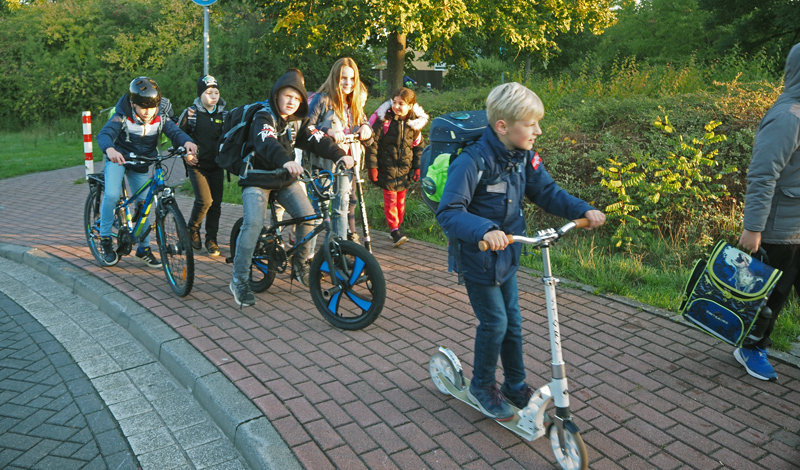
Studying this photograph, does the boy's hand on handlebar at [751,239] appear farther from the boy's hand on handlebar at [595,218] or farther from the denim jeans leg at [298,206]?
the denim jeans leg at [298,206]

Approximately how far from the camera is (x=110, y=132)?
5.97 metres

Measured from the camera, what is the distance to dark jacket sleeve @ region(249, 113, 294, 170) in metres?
4.82

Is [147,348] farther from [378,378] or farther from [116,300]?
[378,378]

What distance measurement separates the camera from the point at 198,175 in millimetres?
6844

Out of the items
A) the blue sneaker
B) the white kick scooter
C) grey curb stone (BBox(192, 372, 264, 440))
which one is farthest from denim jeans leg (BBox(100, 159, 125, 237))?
the blue sneaker

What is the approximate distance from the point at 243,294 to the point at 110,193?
1967 mm

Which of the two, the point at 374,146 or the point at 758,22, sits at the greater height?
the point at 758,22

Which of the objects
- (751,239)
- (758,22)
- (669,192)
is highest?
(758,22)

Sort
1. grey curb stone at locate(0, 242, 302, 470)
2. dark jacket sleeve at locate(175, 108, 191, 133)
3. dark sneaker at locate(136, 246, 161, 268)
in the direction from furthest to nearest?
dark jacket sleeve at locate(175, 108, 191, 133) → dark sneaker at locate(136, 246, 161, 268) → grey curb stone at locate(0, 242, 302, 470)

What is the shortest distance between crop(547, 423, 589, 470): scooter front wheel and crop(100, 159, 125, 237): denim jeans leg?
15.7ft

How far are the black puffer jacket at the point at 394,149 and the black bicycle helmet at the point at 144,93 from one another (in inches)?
86.4

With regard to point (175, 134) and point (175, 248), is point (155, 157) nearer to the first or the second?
point (175, 134)

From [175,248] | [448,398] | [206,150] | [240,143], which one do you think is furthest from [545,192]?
[206,150]

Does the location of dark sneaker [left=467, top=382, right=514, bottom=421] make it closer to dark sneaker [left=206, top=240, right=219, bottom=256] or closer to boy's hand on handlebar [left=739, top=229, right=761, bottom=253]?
boy's hand on handlebar [left=739, top=229, right=761, bottom=253]
